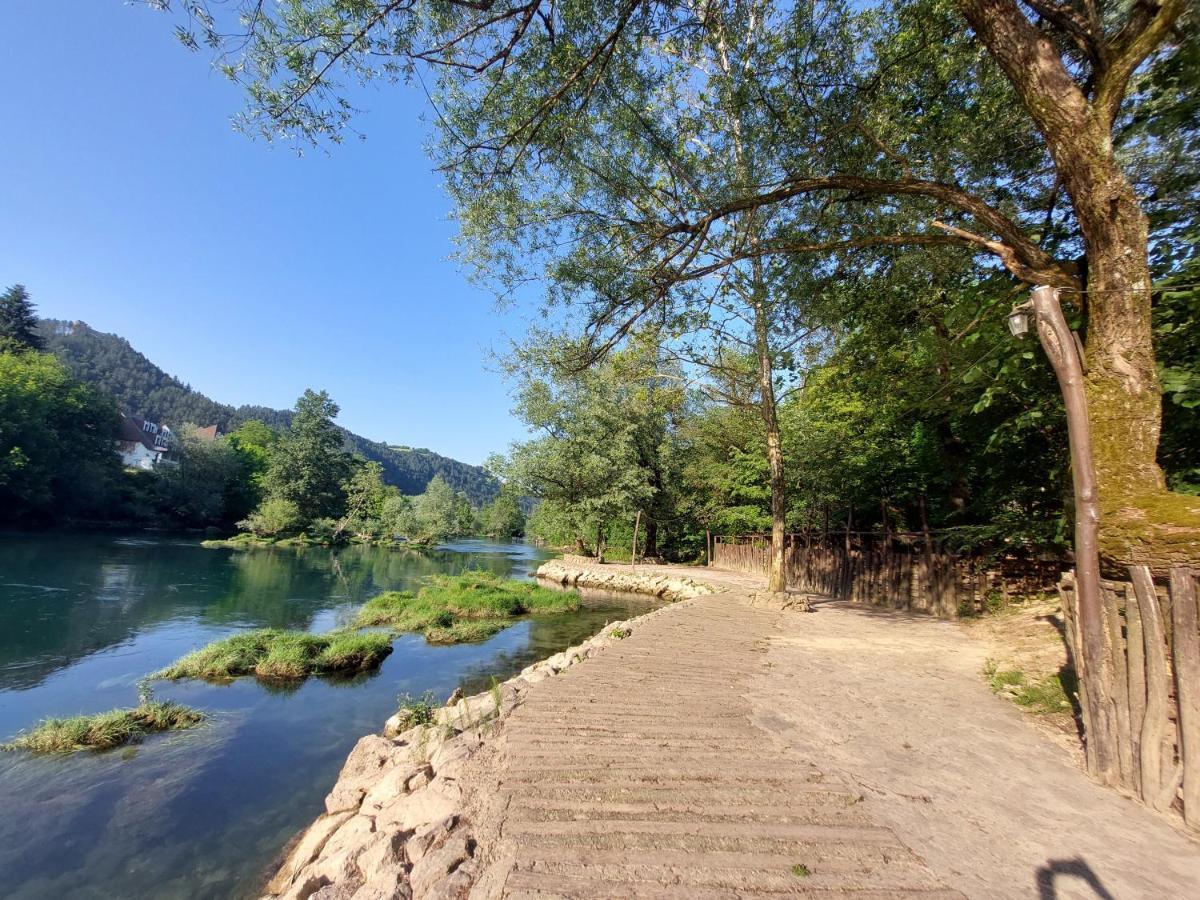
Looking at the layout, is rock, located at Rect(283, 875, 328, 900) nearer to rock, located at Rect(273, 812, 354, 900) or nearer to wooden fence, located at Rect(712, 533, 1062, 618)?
rock, located at Rect(273, 812, 354, 900)

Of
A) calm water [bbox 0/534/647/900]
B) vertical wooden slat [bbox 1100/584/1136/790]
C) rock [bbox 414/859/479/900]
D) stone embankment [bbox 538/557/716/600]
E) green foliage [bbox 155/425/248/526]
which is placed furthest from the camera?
green foliage [bbox 155/425/248/526]

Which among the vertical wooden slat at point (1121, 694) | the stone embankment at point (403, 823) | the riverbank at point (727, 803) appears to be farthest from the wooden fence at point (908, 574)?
the stone embankment at point (403, 823)

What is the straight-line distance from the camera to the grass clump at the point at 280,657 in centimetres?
Answer: 939

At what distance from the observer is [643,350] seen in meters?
11.2

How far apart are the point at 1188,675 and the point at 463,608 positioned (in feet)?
48.8

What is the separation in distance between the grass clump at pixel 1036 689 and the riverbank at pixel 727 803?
0.20 metres

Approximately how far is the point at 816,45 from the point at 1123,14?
122 inches

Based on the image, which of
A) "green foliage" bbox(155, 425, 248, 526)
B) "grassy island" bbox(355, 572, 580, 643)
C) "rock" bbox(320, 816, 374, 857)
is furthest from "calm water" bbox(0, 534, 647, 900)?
"green foliage" bbox(155, 425, 248, 526)

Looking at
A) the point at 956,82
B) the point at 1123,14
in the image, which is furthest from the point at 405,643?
the point at 1123,14

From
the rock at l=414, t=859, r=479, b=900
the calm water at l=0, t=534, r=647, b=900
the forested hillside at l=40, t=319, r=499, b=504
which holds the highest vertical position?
the forested hillside at l=40, t=319, r=499, b=504

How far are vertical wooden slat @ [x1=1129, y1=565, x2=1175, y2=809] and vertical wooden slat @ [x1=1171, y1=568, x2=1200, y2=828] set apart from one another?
0.11 m

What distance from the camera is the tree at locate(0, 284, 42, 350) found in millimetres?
46031

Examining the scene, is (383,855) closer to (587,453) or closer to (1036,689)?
(1036,689)

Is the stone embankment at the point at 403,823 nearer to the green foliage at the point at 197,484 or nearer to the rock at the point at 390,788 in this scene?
the rock at the point at 390,788
